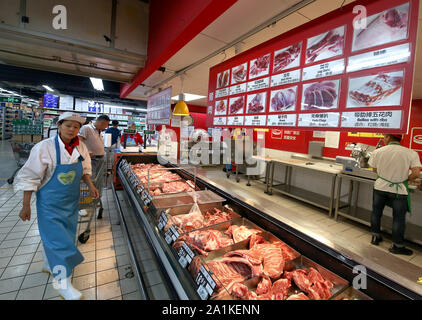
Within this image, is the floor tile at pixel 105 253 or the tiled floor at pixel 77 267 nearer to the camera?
the tiled floor at pixel 77 267

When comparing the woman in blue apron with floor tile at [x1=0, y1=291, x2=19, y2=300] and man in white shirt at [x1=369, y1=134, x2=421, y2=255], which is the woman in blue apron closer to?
floor tile at [x1=0, y1=291, x2=19, y2=300]

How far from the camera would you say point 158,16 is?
3.21m

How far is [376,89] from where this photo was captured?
1.40m

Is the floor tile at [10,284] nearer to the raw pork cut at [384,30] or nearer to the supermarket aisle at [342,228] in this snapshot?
the supermarket aisle at [342,228]

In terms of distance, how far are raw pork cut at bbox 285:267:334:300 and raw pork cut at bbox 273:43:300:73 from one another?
1.81m

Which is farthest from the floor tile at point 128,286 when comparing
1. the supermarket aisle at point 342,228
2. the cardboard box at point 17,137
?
the cardboard box at point 17,137

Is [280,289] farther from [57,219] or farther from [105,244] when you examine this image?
[105,244]

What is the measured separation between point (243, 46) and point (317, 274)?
3.36 meters

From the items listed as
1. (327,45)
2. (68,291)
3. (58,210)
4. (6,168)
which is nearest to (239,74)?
(327,45)

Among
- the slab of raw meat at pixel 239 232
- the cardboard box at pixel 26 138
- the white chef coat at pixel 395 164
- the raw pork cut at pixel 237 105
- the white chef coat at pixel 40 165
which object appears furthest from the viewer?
the cardboard box at pixel 26 138

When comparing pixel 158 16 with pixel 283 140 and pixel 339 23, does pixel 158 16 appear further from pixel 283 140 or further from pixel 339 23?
pixel 283 140

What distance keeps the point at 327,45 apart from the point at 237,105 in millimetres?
1208

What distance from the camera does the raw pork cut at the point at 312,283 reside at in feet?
3.83
